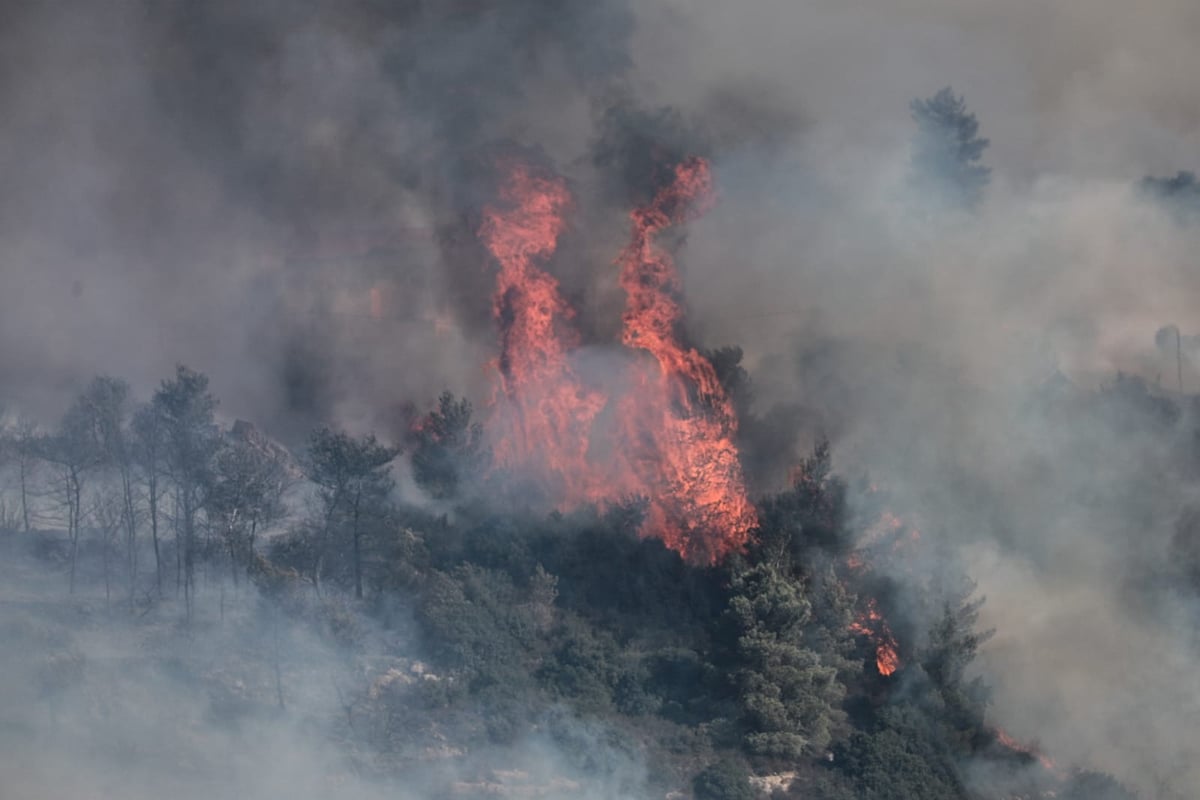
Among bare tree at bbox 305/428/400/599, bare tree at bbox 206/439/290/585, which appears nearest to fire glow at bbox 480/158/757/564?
bare tree at bbox 305/428/400/599

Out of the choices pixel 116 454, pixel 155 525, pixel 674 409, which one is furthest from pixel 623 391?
pixel 116 454

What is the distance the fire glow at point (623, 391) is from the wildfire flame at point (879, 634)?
17.5 ft

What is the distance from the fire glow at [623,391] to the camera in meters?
39.3

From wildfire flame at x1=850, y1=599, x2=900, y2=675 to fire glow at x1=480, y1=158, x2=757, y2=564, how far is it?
17.5ft

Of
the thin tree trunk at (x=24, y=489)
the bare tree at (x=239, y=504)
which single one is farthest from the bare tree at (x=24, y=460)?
the bare tree at (x=239, y=504)

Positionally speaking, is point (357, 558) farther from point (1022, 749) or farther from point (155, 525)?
point (1022, 749)

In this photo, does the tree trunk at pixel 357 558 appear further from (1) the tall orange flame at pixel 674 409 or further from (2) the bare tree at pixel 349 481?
(1) the tall orange flame at pixel 674 409

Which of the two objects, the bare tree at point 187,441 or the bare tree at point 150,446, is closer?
the bare tree at point 187,441

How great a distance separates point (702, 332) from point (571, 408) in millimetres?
5698

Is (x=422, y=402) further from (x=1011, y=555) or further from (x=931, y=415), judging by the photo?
(x=1011, y=555)

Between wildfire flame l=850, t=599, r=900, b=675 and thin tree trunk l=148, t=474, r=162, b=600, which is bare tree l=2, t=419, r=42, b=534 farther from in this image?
wildfire flame l=850, t=599, r=900, b=675

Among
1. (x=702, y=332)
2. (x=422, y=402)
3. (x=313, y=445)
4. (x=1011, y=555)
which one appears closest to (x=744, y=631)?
(x=1011, y=555)

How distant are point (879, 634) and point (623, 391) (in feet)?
36.4

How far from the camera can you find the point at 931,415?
41.2m
